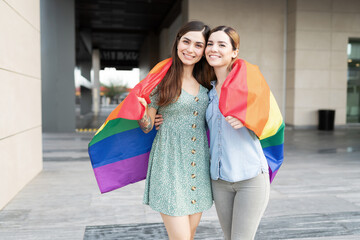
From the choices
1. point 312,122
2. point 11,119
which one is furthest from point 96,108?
point 11,119

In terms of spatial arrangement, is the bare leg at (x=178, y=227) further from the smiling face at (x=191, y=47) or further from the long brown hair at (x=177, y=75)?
the smiling face at (x=191, y=47)

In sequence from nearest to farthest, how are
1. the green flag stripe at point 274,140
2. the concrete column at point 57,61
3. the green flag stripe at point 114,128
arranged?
the green flag stripe at point 274,140 → the green flag stripe at point 114,128 → the concrete column at point 57,61

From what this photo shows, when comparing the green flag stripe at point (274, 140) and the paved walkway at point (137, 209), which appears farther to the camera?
the paved walkway at point (137, 209)

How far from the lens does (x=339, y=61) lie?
1423 cm

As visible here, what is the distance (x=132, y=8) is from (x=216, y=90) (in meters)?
16.7

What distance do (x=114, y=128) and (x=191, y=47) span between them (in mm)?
750

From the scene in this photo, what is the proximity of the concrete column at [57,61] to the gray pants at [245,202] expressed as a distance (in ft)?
34.8

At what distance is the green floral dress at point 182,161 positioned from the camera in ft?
7.04

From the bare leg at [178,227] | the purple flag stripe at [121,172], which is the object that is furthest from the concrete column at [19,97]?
the bare leg at [178,227]

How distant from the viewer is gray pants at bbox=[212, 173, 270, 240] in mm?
2055

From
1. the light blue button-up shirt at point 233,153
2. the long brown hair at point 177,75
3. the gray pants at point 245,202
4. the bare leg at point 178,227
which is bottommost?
the bare leg at point 178,227

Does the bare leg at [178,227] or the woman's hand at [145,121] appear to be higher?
the woman's hand at [145,121]

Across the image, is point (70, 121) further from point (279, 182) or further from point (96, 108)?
point (96, 108)

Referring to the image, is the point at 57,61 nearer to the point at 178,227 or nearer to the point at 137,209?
the point at 137,209
